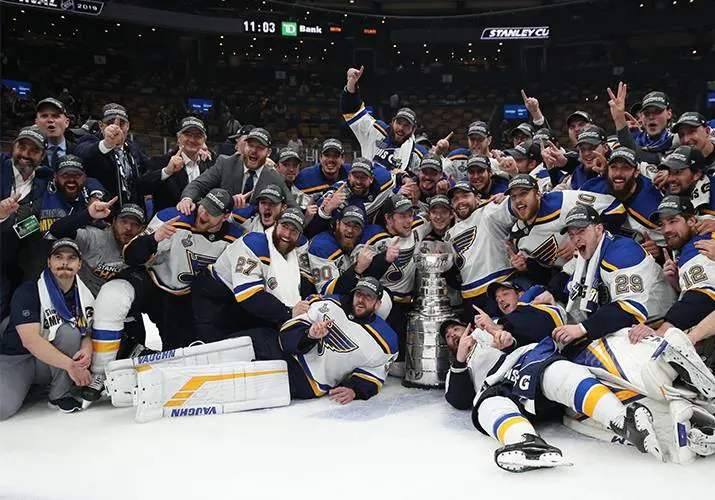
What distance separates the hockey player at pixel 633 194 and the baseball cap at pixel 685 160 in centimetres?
24

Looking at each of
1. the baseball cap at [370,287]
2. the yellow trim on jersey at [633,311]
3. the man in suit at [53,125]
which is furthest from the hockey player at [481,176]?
the man in suit at [53,125]

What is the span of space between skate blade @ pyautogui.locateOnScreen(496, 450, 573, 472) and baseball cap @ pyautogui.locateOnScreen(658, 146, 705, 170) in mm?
1950

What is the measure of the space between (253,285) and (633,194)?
2438 mm

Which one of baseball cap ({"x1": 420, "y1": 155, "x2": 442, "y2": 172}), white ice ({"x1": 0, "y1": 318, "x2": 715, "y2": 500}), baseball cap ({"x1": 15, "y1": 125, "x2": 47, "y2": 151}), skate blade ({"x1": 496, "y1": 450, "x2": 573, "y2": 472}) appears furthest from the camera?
baseball cap ({"x1": 420, "y1": 155, "x2": 442, "y2": 172})

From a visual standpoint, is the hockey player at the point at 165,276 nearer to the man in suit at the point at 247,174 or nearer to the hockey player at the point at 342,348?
the man in suit at the point at 247,174

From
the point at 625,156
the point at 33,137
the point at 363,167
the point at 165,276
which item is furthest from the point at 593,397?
the point at 33,137

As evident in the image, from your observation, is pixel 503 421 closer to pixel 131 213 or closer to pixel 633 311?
pixel 633 311

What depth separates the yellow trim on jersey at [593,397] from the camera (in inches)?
112

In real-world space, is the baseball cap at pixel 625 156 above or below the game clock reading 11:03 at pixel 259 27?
below

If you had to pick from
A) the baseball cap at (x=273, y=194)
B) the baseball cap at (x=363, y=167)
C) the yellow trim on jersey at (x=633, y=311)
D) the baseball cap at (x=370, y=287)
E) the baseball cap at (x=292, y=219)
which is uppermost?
the baseball cap at (x=363, y=167)

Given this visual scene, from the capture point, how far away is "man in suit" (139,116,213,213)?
4684mm

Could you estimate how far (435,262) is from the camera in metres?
4.16

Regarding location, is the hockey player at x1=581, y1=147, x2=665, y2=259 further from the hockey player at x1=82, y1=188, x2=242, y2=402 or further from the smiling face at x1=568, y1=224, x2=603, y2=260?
the hockey player at x1=82, y1=188, x2=242, y2=402

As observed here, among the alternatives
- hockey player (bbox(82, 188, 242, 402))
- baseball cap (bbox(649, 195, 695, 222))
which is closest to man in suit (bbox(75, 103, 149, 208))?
hockey player (bbox(82, 188, 242, 402))
